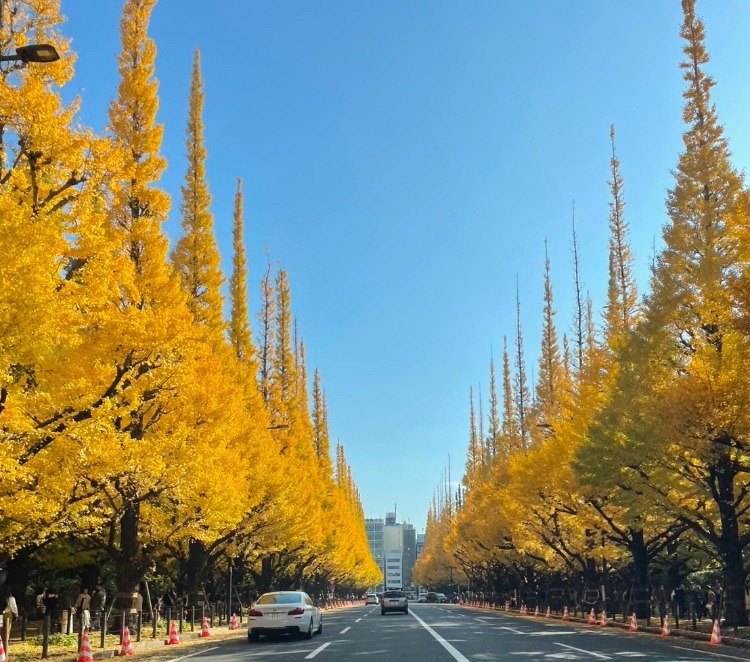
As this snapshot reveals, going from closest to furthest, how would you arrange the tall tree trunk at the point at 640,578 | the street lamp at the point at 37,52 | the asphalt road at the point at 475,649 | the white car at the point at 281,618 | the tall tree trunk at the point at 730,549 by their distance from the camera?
1. the street lamp at the point at 37,52
2. the asphalt road at the point at 475,649
3. the white car at the point at 281,618
4. the tall tree trunk at the point at 730,549
5. the tall tree trunk at the point at 640,578

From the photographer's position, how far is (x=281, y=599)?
22609 millimetres

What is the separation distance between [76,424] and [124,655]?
757 cm

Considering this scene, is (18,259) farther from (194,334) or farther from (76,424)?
(194,334)

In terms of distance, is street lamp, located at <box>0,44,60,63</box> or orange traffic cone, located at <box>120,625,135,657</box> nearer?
street lamp, located at <box>0,44,60,63</box>

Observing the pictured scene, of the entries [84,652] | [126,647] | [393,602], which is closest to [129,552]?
[126,647]

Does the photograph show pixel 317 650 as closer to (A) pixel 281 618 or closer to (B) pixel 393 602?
(A) pixel 281 618

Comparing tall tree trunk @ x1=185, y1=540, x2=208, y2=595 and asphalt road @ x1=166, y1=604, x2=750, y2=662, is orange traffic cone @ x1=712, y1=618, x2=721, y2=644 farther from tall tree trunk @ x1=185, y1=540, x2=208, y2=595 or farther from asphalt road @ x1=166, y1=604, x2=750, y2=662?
tall tree trunk @ x1=185, y1=540, x2=208, y2=595

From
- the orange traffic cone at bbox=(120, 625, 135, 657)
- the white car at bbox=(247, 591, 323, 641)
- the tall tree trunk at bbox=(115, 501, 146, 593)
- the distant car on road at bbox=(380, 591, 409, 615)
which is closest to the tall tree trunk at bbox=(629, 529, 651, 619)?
the white car at bbox=(247, 591, 323, 641)

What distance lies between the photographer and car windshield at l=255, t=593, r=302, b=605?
22.2 meters

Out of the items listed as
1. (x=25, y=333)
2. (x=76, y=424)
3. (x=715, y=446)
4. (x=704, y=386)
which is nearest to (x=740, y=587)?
(x=715, y=446)

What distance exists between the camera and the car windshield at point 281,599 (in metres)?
22.2

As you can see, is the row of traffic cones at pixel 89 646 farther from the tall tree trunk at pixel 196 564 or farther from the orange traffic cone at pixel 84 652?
the tall tree trunk at pixel 196 564

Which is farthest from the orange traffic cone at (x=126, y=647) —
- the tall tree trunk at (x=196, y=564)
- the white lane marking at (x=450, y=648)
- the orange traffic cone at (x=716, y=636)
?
the orange traffic cone at (x=716, y=636)

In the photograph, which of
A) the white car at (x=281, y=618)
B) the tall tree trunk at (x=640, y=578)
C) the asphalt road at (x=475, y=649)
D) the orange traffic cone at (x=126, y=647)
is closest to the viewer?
the asphalt road at (x=475, y=649)
